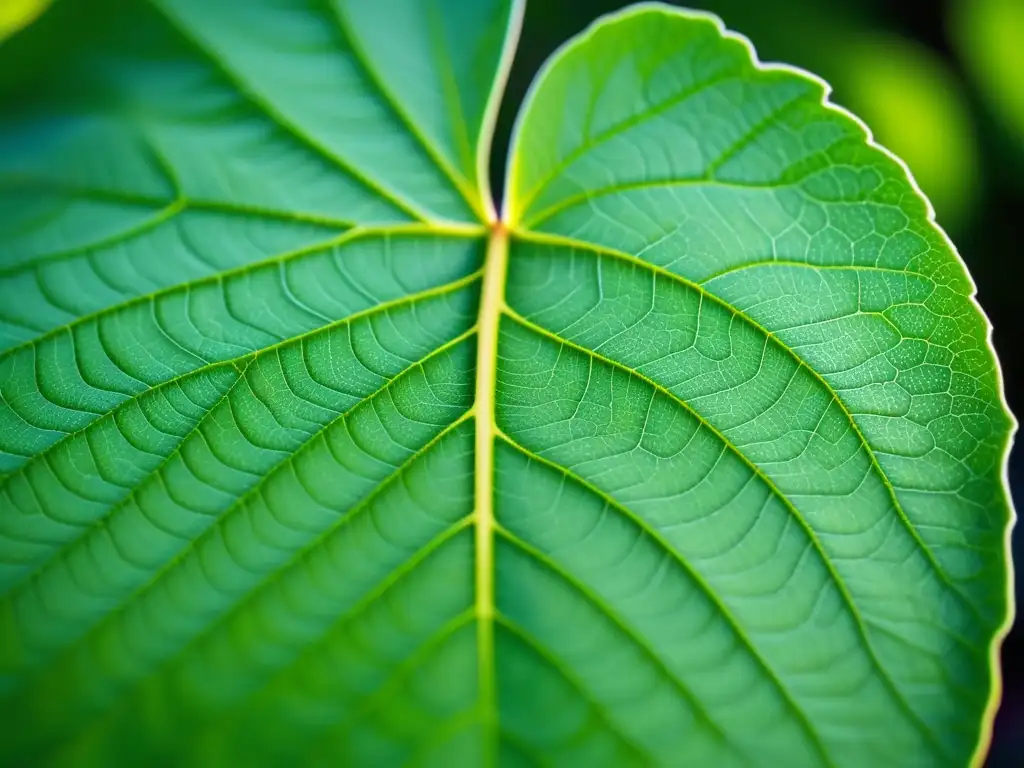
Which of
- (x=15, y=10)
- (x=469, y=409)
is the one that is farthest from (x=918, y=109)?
(x=15, y=10)

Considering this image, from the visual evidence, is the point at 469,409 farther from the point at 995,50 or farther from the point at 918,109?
the point at 995,50

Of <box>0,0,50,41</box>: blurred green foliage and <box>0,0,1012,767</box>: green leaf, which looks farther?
<box>0,0,50,41</box>: blurred green foliage

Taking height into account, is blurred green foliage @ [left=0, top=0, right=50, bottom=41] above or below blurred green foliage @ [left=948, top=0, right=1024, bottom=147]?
above

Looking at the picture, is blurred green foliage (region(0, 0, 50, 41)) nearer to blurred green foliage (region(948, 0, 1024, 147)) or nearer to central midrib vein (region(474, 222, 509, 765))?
central midrib vein (region(474, 222, 509, 765))

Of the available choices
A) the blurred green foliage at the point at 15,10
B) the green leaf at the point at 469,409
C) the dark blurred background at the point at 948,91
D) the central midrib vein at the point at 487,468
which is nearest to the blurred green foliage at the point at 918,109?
the dark blurred background at the point at 948,91

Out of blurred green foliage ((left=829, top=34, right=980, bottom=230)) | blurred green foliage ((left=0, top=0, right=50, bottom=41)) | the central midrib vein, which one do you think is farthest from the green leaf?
blurred green foliage ((left=829, top=34, right=980, bottom=230))
